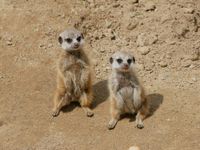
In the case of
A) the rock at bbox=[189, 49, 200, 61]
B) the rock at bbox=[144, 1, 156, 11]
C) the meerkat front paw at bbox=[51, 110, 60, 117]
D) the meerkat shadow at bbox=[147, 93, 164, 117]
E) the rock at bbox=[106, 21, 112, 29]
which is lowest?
the meerkat front paw at bbox=[51, 110, 60, 117]

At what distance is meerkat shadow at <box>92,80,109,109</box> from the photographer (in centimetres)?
597

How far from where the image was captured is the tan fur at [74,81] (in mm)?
5707

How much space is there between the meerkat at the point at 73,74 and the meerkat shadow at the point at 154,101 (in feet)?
1.93

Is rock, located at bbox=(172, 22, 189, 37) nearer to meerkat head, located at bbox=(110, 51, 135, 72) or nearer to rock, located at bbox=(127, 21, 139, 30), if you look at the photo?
rock, located at bbox=(127, 21, 139, 30)

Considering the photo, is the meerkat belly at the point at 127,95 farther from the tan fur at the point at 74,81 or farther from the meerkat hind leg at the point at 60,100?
the meerkat hind leg at the point at 60,100

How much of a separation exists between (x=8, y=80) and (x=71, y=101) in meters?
0.77

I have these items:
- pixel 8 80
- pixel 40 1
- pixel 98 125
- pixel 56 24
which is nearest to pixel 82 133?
pixel 98 125

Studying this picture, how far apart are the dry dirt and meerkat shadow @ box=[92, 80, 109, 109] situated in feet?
0.03

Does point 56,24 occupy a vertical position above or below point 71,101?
above

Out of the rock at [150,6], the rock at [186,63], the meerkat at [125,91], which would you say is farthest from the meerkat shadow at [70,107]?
the rock at [150,6]

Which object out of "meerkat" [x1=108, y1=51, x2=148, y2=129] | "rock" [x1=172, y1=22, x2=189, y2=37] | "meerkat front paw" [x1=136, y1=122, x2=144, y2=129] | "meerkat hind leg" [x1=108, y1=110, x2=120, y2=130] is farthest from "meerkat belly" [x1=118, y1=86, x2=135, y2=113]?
"rock" [x1=172, y1=22, x2=189, y2=37]

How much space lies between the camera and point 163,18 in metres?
6.81

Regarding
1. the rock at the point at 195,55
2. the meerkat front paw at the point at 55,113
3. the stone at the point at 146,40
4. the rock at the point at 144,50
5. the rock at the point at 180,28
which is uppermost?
the rock at the point at 180,28

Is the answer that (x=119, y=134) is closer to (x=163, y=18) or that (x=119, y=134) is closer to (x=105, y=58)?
(x=105, y=58)
